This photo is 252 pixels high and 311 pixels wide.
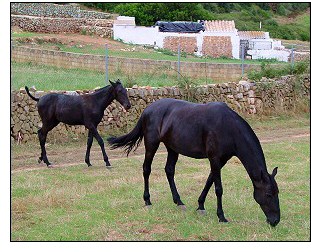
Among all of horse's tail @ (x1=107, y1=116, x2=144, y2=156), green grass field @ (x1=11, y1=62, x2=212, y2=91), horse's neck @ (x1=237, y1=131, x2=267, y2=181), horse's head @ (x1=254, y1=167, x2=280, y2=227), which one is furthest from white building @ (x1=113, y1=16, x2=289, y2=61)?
horse's head @ (x1=254, y1=167, x2=280, y2=227)

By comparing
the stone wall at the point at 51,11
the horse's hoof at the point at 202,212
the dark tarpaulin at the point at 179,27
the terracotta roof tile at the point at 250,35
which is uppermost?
the stone wall at the point at 51,11

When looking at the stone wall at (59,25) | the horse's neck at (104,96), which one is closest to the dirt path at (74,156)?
the horse's neck at (104,96)

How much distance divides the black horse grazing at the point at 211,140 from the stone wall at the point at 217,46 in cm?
2546

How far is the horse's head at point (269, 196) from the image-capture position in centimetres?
797

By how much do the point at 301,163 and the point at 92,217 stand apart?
5.80m

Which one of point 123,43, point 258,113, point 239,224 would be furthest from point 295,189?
point 123,43

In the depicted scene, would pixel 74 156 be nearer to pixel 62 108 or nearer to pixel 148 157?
pixel 62 108

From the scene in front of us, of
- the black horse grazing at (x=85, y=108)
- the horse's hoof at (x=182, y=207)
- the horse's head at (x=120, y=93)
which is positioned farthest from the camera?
the black horse grazing at (x=85, y=108)

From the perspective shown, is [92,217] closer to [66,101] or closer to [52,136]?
[66,101]

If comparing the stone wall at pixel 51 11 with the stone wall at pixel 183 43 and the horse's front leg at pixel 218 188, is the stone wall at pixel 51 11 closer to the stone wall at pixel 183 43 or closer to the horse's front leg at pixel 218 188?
the stone wall at pixel 183 43

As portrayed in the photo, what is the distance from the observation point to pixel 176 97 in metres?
18.5

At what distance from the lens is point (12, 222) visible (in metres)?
8.62

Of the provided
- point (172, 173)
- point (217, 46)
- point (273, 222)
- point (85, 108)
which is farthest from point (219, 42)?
point (273, 222)

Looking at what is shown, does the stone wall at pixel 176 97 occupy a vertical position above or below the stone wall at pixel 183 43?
below
